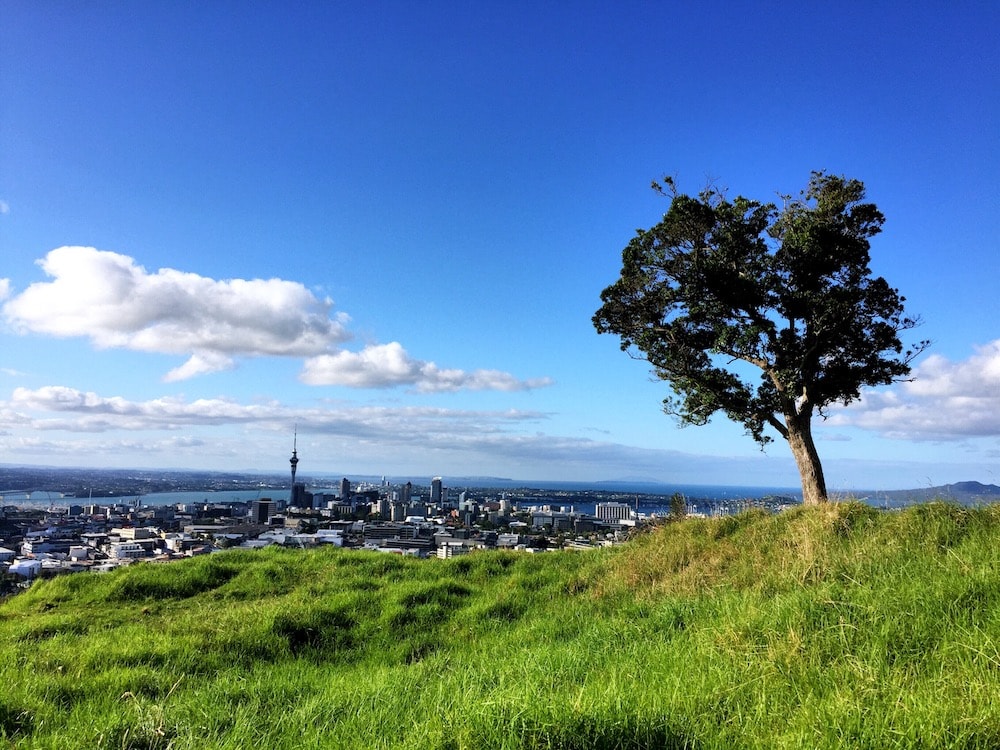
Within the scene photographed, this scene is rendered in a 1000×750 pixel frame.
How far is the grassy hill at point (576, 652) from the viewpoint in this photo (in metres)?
3.42

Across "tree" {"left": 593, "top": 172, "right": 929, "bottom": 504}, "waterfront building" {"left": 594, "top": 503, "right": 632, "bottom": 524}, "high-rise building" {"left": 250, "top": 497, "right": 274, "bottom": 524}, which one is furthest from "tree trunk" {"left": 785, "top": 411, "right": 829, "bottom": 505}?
"high-rise building" {"left": 250, "top": 497, "right": 274, "bottom": 524}

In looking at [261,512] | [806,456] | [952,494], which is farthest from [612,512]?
[952,494]

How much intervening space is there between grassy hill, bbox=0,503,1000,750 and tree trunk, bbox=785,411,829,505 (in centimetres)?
367

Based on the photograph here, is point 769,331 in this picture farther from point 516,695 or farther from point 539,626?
point 516,695

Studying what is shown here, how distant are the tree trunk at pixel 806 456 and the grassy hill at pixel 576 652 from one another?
367 cm

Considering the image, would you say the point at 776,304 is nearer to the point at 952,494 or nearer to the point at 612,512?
the point at 952,494

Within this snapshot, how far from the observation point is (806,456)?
13586mm

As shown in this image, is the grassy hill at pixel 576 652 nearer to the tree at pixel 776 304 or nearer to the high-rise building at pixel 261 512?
the tree at pixel 776 304

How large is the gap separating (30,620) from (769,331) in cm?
1573

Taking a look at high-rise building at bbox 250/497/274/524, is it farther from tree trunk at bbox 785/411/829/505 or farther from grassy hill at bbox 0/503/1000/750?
tree trunk at bbox 785/411/829/505

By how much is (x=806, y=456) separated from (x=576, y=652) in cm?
1038

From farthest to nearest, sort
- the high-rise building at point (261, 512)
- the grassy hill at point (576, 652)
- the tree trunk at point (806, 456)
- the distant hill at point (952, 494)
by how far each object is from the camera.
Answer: the high-rise building at point (261, 512) < the tree trunk at point (806, 456) < the distant hill at point (952, 494) < the grassy hill at point (576, 652)

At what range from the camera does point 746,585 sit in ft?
24.6

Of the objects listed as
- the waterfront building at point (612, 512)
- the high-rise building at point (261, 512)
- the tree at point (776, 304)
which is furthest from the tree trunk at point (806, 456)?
the high-rise building at point (261, 512)
